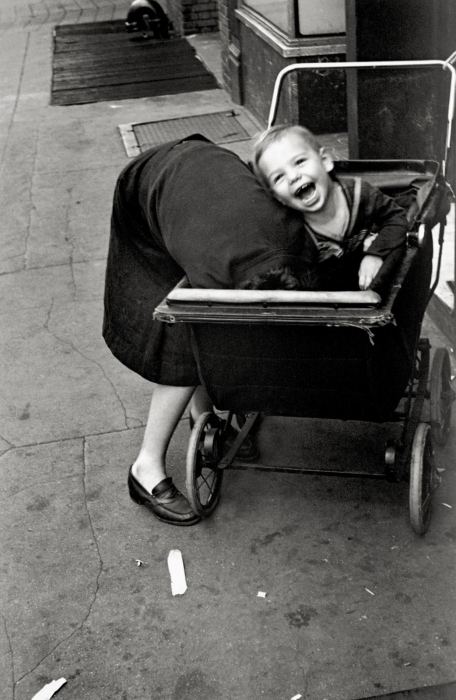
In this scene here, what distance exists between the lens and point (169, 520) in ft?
11.2

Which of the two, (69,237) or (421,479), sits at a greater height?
(421,479)

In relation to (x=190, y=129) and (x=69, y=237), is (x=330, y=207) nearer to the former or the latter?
(x=69, y=237)

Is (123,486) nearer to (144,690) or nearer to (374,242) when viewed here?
(144,690)

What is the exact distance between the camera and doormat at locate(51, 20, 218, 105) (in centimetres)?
980

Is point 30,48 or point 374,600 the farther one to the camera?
point 30,48

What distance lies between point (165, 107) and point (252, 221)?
677 cm

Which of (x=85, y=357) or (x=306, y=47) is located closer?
(x=85, y=357)

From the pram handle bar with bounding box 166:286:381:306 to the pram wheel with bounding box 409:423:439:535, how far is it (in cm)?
70

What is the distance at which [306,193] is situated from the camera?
110 inches

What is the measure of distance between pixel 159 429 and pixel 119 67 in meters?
8.37

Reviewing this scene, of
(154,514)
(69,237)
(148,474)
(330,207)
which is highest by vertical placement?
(330,207)

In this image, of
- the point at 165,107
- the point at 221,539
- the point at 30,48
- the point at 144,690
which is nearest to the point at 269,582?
the point at 221,539

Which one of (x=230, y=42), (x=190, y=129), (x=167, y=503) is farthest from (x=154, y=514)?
(x=230, y=42)

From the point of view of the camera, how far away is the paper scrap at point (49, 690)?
2.74 m
